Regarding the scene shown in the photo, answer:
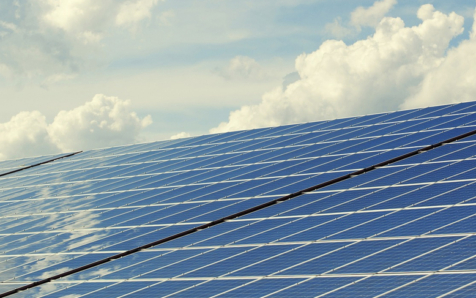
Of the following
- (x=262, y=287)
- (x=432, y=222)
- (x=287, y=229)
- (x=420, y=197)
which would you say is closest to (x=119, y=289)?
(x=262, y=287)

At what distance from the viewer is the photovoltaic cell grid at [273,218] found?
795 inches

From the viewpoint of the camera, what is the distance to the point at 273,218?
26703mm

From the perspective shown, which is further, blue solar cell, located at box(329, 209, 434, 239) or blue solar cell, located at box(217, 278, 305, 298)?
blue solar cell, located at box(329, 209, 434, 239)

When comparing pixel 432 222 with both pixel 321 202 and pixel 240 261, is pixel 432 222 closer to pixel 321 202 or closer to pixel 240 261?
pixel 321 202

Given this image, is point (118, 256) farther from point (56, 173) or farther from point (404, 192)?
point (56, 173)

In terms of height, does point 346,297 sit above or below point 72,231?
below

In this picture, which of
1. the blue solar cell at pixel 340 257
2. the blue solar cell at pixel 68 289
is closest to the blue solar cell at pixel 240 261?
the blue solar cell at pixel 340 257

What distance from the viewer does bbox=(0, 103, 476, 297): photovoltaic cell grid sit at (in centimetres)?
2019

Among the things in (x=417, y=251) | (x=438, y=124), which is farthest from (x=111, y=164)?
(x=417, y=251)

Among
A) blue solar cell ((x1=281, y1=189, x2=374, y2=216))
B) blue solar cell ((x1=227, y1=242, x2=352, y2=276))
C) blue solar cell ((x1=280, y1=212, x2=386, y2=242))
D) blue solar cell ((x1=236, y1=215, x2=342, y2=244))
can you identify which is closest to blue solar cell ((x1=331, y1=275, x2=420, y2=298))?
blue solar cell ((x1=227, y1=242, x2=352, y2=276))

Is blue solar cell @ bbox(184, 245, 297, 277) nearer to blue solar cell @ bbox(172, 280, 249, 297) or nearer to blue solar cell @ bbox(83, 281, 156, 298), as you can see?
blue solar cell @ bbox(172, 280, 249, 297)

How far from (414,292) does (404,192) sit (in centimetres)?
874

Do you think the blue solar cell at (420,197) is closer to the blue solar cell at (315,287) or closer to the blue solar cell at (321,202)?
A: the blue solar cell at (321,202)

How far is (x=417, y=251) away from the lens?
20.1 metres
